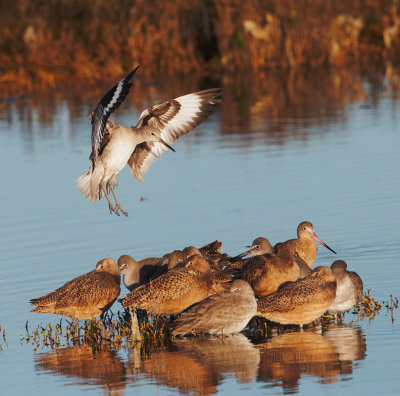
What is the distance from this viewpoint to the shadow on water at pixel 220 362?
748 cm

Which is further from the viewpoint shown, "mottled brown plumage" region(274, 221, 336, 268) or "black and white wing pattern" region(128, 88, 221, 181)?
"black and white wing pattern" region(128, 88, 221, 181)

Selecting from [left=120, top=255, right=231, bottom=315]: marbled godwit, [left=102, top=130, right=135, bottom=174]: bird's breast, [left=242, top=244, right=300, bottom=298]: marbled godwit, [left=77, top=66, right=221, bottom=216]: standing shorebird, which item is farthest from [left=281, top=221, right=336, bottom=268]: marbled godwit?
[left=102, top=130, right=135, bottom=174]: bird's breast

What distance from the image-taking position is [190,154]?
18359mm

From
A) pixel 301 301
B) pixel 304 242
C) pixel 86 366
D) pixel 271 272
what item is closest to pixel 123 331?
pixel 86 366

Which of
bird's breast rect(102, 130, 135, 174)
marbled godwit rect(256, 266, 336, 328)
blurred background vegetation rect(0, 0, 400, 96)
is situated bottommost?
marbled godwit rect(256, 266, 336, 328)

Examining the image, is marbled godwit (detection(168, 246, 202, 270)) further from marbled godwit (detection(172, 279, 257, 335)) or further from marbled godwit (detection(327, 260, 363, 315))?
marbled godwit (detection(327, 260, 363, 315))

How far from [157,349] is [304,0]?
2367 cm

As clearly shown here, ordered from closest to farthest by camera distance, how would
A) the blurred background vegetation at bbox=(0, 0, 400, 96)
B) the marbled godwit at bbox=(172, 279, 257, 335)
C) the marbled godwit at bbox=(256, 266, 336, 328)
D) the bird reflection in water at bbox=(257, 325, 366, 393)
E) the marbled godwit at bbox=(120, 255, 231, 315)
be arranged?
the bird reflection in water at bbox=(257, 325, 366, 393) → the marbled godwit at bbox=(172, 279, 257, 335) → the marbled godwit at bbox=(256, 266, 336, 328) → the marbled godwit at bbox=(120, 255, 231, 315) → the blurred background vegetation at bbox=(0, 0, 400, 96)

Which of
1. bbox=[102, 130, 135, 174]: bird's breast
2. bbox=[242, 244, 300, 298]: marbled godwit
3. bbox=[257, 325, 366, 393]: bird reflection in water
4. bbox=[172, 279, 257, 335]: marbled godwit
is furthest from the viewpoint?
bbox=[102, 130, 135, 174]: bird's breast

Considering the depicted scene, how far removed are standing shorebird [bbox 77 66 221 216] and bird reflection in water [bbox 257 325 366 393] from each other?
321 cm

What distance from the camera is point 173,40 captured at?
30219 mm

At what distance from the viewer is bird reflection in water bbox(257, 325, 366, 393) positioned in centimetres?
743

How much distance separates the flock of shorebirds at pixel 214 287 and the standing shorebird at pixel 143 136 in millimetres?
142

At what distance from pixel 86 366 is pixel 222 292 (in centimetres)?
145
